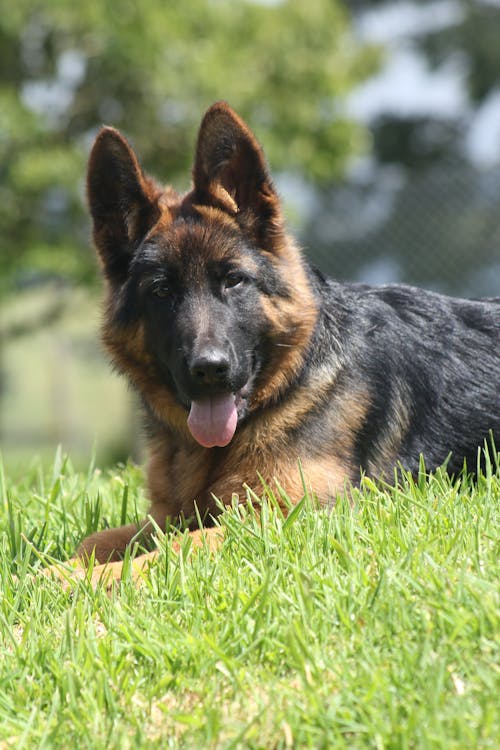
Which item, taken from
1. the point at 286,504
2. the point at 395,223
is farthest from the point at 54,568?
the point at 395,223

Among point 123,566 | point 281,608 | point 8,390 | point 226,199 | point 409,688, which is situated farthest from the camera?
point 8,390

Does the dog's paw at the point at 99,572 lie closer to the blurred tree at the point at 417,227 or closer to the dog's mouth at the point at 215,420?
the dog's mouth at the point at 215,420

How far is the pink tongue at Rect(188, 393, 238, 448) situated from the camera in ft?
13.2

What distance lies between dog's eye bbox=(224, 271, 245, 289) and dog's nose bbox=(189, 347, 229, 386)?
16.2 inches

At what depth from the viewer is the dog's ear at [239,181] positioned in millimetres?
4195

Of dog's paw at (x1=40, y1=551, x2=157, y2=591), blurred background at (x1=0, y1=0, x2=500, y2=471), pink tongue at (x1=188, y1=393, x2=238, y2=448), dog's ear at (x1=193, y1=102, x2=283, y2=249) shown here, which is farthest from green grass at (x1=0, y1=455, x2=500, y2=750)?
blurred background at (x1=0, y1=0, x2=500, y2=471)

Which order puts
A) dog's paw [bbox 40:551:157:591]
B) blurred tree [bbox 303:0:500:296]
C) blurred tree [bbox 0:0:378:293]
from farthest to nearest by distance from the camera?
1. blurred tree [bbox 303:0:500:296]
2. blurred tree [bbox 0:0:378:293]
3. dog's paw [bbox 40:551:157:591]

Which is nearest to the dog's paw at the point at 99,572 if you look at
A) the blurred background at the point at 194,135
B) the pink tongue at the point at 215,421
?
the pink tongue at the point at 215,421

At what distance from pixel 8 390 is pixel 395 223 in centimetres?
889

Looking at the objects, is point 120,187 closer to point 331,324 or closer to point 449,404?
point 331,324

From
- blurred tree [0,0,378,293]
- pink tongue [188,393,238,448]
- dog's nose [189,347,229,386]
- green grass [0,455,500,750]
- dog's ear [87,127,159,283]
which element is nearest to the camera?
green grass [0,455,500,750]

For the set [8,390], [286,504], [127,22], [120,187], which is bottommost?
[8,390]

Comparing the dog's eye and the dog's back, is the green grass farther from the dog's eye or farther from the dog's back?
the dog's eye

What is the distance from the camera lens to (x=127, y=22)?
36.9 feet
